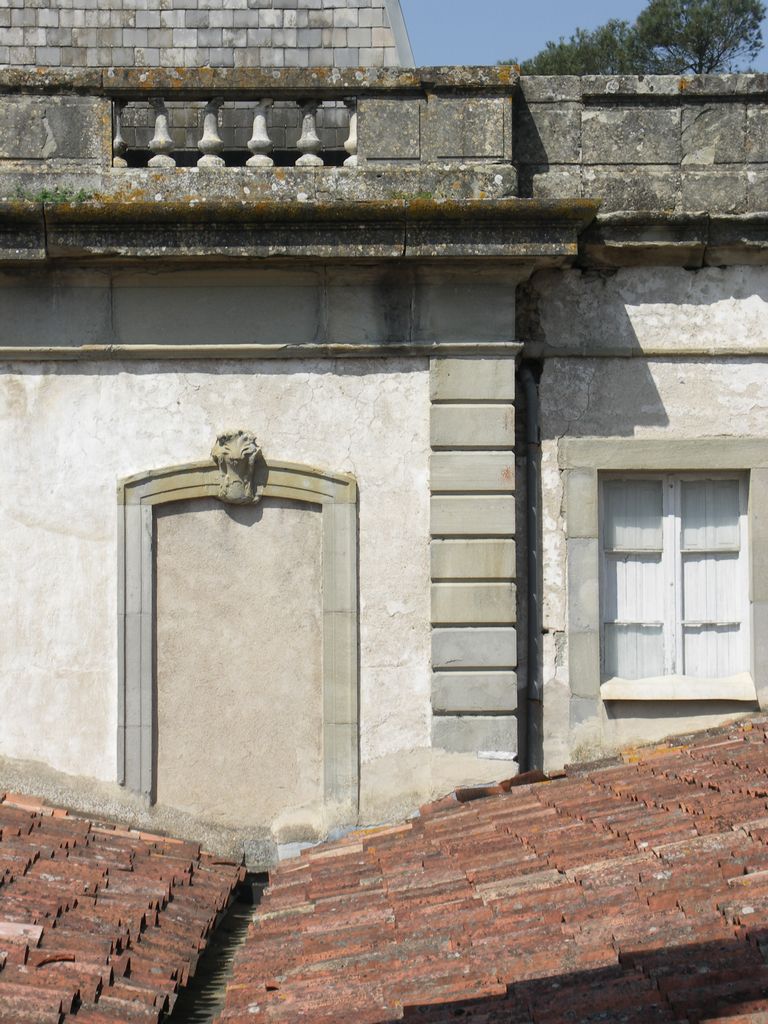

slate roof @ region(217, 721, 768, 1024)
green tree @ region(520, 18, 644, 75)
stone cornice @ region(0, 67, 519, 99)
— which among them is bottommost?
slate roof @ region(217, 721, 768, 1024)

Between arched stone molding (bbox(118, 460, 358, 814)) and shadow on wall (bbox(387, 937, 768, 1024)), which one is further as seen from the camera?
arched stone molding (bbox(118, 460, 358, 814))

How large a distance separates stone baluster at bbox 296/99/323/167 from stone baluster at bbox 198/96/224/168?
47cm

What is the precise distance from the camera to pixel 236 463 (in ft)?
26.9

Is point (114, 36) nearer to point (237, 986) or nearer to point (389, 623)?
point (389, 623)

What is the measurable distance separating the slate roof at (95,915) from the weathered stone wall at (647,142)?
4440 mm

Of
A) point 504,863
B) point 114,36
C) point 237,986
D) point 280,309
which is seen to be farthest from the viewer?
point 114,36

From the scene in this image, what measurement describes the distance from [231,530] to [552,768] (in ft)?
7.80

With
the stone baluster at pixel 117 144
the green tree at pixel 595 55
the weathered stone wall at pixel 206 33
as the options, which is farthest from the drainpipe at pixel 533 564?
the green tree at pixel 595 55

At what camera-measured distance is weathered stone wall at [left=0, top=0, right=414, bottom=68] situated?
10266mm

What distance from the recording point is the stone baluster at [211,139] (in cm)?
820

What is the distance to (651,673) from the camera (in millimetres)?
8688

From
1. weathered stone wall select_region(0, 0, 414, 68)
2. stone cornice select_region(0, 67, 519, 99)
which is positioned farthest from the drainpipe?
weathered stone wall select_region(0, 0, 414, 68)

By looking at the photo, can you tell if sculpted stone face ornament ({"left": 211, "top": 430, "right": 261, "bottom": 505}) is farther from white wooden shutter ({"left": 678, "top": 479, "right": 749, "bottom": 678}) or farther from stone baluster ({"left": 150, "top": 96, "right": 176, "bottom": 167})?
white wooden shutter ({"left": 678, "top": 479, "right": 749, "bottom": 678})

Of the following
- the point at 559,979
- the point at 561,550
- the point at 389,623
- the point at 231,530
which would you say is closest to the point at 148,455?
the point at 231,530
